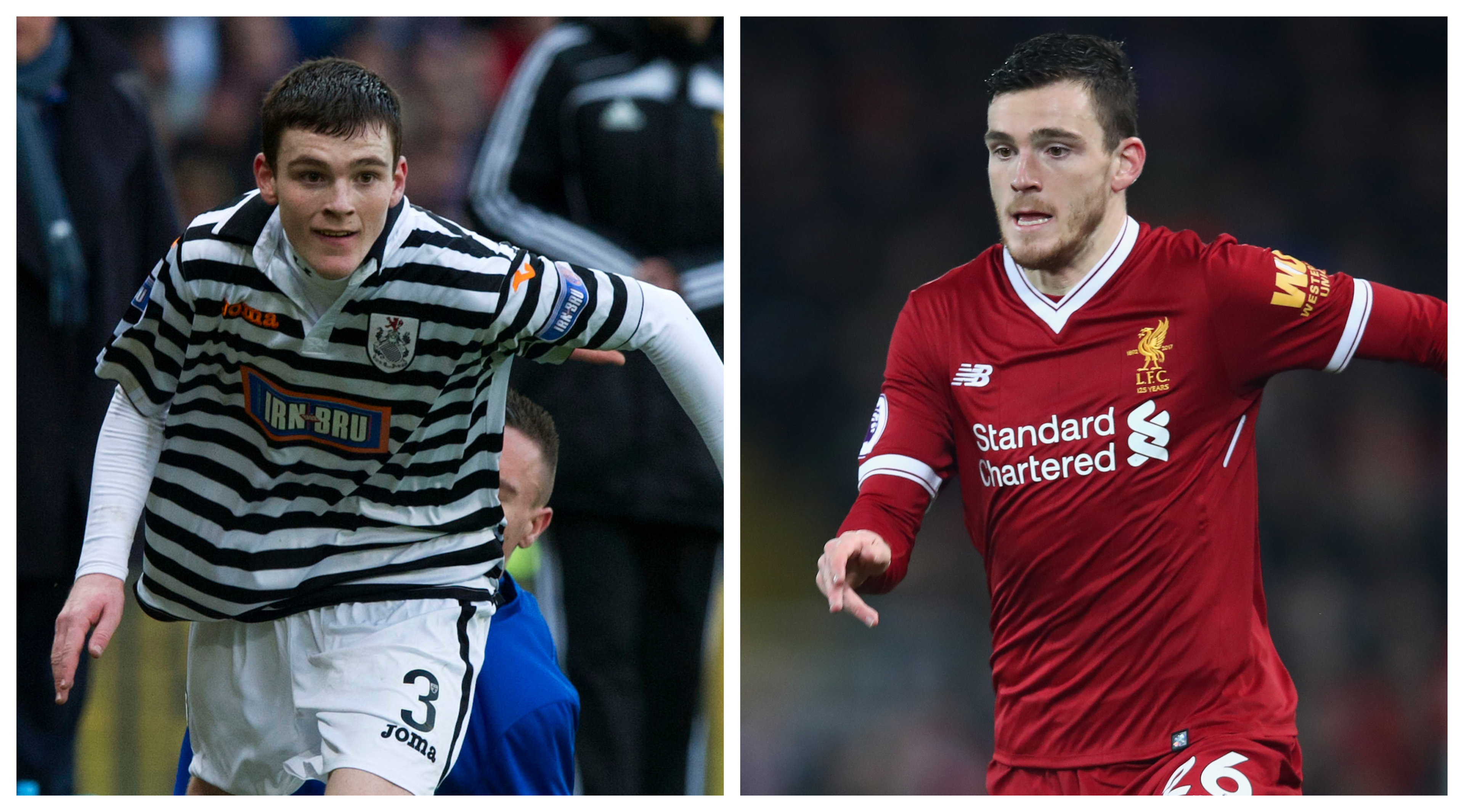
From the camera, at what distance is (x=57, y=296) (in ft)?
11.0

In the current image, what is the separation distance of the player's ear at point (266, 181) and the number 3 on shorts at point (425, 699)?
2.90 feet

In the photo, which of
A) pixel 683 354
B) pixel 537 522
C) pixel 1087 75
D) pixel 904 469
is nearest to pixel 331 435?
pixel 683 354

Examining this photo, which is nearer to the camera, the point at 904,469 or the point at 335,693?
the point at 335,693

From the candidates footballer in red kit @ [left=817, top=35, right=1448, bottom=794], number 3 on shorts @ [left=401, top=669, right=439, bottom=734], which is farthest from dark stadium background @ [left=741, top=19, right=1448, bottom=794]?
number 3 on shorts @ [left=401, top=669, right=439, bottom=734]

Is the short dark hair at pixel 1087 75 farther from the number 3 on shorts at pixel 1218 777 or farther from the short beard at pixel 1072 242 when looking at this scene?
the number 3 on shorts at pixel 1218 777

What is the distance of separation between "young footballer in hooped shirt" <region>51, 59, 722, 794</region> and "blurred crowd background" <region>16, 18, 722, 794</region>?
708mm

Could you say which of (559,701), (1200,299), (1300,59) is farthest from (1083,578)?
(1300,59)

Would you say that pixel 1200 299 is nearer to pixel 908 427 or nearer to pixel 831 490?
pixel 908 427

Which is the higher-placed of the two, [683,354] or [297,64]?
[297,64]

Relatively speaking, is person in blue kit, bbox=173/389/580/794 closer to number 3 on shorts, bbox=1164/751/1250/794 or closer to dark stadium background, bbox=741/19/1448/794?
number 3 on shorts, bbox=1164/751/1250/794

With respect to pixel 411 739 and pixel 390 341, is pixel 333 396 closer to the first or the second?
pixel 390 341

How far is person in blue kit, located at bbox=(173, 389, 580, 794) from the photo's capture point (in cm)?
303

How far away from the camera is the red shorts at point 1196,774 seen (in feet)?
8.71

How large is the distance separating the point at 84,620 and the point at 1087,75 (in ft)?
6.84
